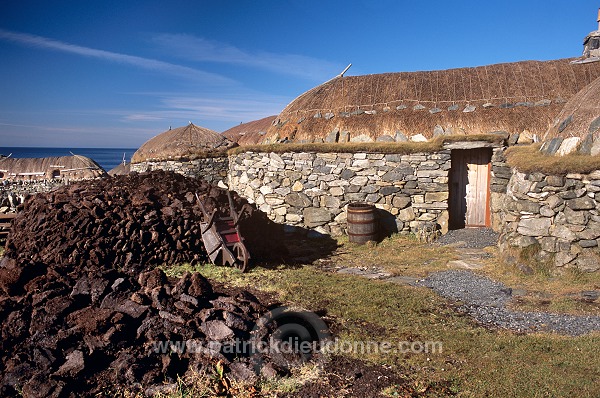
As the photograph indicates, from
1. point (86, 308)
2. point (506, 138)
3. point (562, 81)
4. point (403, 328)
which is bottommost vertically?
point (403, 328)

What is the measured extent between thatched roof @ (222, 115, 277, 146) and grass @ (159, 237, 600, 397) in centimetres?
1090

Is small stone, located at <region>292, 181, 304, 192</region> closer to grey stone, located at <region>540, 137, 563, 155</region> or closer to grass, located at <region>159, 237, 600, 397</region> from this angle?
grass, located at <region>159, 237, 600, 397</region>

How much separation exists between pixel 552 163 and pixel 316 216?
6.11 metres

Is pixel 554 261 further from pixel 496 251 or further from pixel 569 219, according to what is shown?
pixel 496 251

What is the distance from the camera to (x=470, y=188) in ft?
38.0

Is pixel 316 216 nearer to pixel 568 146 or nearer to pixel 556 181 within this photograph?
pixel 556 181

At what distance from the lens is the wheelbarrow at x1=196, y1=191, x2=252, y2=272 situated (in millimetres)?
8438

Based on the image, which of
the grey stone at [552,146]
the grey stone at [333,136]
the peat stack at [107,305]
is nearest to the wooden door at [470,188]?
the grey stone at [552,146]

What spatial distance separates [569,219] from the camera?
772cm

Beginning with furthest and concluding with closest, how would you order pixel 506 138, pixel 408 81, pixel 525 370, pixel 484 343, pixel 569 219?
pixel 408 81, pixel 506 138, pixel 569 219, pixel 484 343, pixel 525 370

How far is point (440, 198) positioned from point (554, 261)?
12.2ft

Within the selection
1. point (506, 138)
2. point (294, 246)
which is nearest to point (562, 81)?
point (506, 138)

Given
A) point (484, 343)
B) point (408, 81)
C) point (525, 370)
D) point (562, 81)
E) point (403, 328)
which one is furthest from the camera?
point (408, 81)

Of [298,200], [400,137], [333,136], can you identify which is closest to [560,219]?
[400,137]
